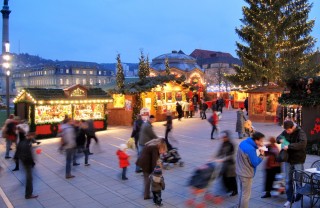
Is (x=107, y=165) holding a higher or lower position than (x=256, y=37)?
lower

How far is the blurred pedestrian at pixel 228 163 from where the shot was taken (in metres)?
7.62

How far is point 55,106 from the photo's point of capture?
19.1m

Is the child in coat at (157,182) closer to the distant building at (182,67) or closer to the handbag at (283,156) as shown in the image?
the handbag at (283,156)

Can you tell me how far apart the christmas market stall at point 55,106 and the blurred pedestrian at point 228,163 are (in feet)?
37.2

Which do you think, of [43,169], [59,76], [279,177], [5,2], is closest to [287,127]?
[279,177]

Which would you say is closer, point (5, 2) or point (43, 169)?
point (43, 169)

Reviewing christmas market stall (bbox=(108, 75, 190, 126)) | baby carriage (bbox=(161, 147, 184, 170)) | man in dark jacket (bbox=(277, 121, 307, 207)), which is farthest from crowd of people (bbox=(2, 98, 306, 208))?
christmas market stall (bbox=(108, 75, 190, 126))

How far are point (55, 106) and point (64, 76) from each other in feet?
252

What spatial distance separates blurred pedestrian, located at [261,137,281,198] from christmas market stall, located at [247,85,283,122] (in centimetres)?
1710

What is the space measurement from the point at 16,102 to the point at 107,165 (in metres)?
11.1

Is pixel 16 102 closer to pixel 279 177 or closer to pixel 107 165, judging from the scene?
pixel 107 165

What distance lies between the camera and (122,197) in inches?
317

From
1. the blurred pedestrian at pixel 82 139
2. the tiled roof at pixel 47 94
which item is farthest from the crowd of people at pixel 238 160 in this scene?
the tiled roof at pixel 47 94

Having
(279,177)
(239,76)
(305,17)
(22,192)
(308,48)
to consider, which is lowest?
(22,192)
